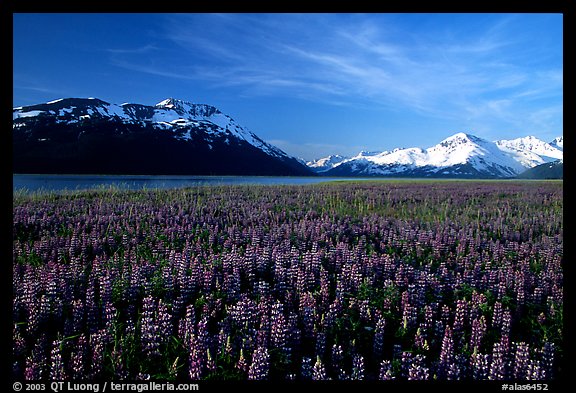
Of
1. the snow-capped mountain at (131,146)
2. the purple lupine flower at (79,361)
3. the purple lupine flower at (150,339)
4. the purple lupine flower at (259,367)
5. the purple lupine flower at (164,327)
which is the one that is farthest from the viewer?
the snow-capped mountain at (131,146)

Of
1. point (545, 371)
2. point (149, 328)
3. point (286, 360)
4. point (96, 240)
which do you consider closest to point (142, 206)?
point (96, 240)

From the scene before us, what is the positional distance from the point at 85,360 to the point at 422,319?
3.17 m

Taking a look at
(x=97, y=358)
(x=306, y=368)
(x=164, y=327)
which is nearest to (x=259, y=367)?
(x=306, y=368)

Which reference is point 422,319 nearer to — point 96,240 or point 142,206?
point 96,240

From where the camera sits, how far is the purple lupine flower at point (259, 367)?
2246 mm

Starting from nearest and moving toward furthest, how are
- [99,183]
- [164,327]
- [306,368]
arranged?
[306,368] → [164,327] → [99,183]

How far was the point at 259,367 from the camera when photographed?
2277mm

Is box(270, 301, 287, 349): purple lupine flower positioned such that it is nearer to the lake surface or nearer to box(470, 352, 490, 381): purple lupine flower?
box(470, 352, 490, 381): purple lupine flower

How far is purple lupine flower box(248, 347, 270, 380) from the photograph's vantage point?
225 centimetres

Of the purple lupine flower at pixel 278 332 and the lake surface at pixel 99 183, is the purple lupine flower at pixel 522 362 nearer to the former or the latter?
the purple lupine flower at pixel 278 332

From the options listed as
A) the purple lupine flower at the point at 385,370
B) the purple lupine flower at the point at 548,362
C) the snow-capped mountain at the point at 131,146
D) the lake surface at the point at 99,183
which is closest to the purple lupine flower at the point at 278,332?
the purple lupine flower at the point at 385,370

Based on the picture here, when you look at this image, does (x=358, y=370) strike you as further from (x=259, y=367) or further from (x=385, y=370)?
(x=259, y=367)

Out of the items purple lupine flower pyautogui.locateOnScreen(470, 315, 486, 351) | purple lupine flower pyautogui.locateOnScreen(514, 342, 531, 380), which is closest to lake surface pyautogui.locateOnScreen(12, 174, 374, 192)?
purple lupine flower pyautogui.locateOnScreen(470, 315, 486, 351)
